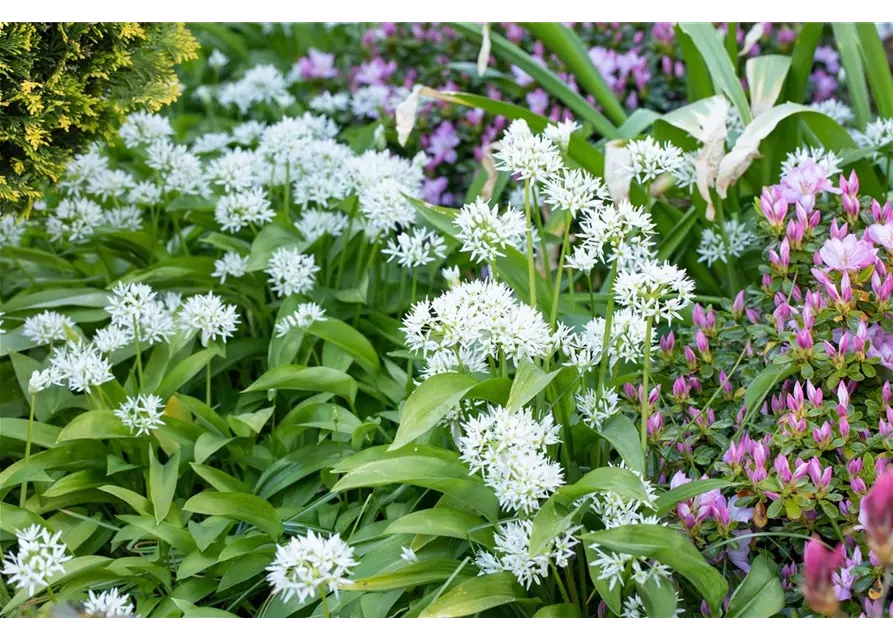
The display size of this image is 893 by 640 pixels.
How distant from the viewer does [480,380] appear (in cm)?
194

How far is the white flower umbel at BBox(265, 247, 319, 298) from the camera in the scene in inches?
101

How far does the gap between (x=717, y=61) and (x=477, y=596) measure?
2086mm

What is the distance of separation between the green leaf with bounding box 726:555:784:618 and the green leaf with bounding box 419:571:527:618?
1.36ft

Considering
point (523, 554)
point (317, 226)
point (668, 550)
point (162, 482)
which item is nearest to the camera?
point (668, 550)

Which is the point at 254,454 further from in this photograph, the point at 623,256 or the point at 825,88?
the point at 825,88

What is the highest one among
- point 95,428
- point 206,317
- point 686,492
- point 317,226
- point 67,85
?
point 67,85

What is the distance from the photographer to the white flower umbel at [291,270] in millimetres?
2561

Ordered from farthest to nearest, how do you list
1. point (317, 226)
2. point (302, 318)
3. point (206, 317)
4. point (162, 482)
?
point (317, 226)
point (302, 318)
point (206, 317)
point (162, 482)

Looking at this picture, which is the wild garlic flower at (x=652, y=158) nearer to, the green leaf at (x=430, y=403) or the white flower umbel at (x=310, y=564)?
the green leaf at (x=430, y=403)

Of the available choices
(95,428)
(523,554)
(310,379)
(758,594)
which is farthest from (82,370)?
(758,594)

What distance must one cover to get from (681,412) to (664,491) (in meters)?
0.22

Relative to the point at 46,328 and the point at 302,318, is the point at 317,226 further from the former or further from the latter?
the point at 46,328

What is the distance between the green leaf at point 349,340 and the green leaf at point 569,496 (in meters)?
0.94

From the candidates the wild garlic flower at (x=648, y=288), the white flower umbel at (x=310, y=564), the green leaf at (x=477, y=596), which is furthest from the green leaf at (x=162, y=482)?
the wild garlic flower at (x=648, y=288)
